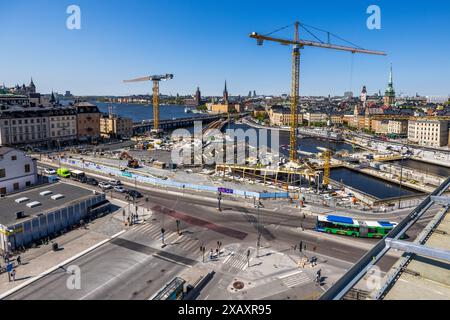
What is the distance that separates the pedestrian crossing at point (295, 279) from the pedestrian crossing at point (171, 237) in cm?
801

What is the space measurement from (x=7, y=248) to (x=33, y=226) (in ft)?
8.12

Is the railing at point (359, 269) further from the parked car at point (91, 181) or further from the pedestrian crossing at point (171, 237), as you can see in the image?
the parked car at point (91, 181)

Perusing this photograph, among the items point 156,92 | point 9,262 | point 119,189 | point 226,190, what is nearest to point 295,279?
point 9,262

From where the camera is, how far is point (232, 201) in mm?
39625

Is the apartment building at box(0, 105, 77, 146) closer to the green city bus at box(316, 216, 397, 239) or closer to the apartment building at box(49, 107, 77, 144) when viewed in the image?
the apartment building at box(49, 107, 77, 144)

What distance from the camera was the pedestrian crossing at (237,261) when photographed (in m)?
24.3

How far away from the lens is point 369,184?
62.1m

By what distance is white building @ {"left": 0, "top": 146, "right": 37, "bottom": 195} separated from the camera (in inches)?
1428

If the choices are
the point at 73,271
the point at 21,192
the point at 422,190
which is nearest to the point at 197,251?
the point at 73,271

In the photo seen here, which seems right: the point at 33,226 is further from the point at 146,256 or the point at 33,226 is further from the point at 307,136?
the point at 307,136

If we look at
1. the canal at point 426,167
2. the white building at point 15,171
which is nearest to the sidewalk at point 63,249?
the white building at point 15,171

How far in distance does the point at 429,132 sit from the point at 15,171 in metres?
105

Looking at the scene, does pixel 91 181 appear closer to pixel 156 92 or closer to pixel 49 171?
pixel 49 171

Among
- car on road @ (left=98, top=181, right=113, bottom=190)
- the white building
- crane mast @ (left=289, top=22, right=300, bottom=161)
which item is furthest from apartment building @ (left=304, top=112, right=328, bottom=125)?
the white building
